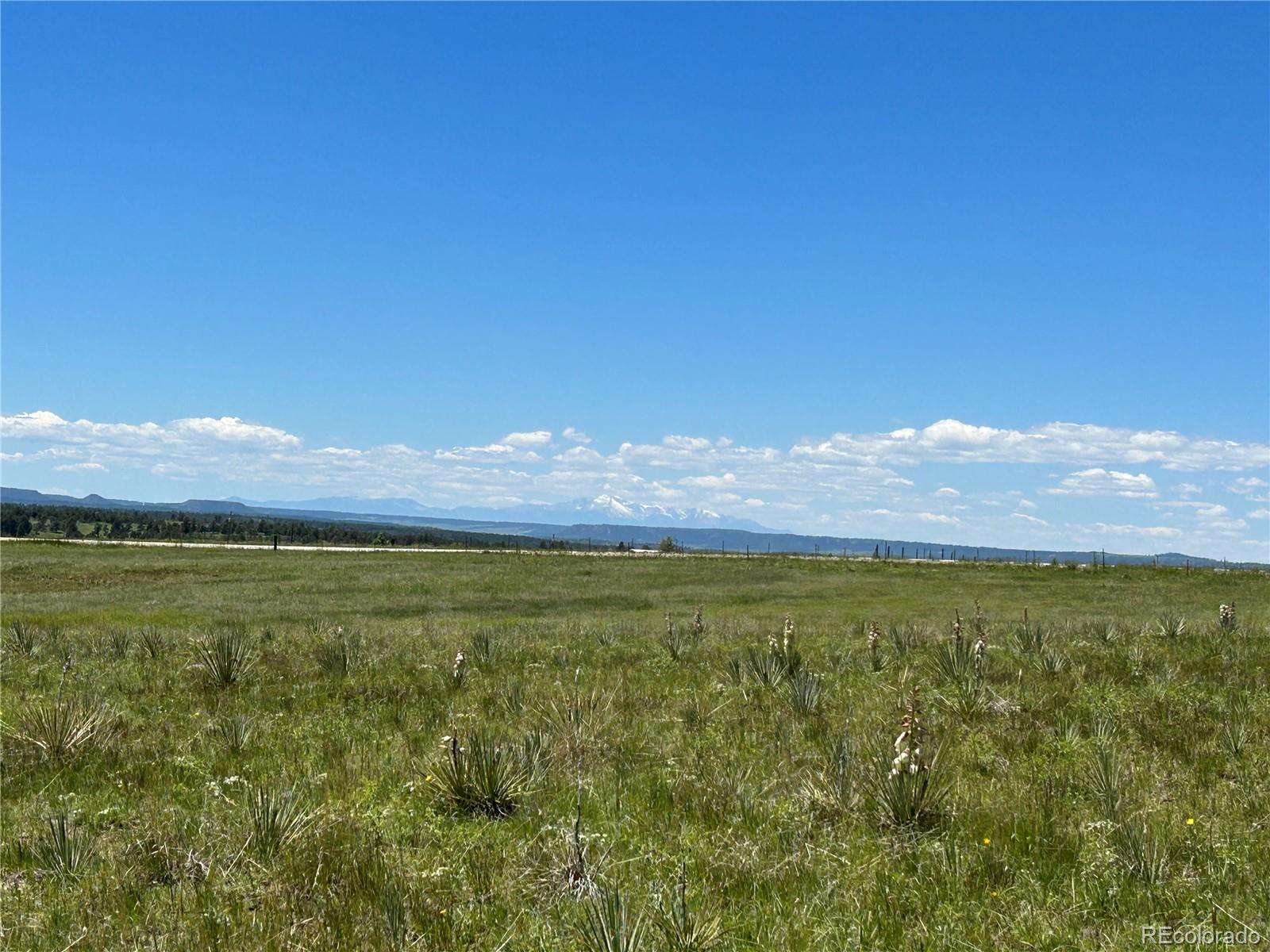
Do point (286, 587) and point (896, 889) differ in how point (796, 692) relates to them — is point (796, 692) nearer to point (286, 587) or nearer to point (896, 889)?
point (896, 889)

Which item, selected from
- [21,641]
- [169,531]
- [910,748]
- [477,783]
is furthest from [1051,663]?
[169,531]

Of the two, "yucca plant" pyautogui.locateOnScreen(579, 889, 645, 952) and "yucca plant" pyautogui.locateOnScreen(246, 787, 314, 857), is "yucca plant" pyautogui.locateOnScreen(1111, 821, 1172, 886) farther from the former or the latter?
"yucca plant" pyautogui.locateOnScreen(246, 787, 314, 857)

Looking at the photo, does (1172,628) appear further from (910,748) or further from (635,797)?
(635,797)

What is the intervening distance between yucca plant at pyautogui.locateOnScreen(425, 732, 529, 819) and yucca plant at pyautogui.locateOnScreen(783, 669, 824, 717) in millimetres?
4236

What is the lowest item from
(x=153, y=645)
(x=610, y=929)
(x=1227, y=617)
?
(x=153, y=645)

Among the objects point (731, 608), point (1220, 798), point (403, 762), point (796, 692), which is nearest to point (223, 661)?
point (403, 762)

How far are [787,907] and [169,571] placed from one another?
202 ft

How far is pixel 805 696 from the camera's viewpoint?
1053 cm

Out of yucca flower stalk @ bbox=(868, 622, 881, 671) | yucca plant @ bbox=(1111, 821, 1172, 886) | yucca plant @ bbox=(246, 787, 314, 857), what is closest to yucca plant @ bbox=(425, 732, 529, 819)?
yucca plant @ bbox=(246, 787, 314, 857)

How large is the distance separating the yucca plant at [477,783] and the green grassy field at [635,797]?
0.08 feet

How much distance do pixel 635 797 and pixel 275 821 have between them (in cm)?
275

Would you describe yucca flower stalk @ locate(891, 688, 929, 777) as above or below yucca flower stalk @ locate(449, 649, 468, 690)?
above

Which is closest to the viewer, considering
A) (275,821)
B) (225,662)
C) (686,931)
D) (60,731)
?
(686,931)

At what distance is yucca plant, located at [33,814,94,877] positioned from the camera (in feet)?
19.0
